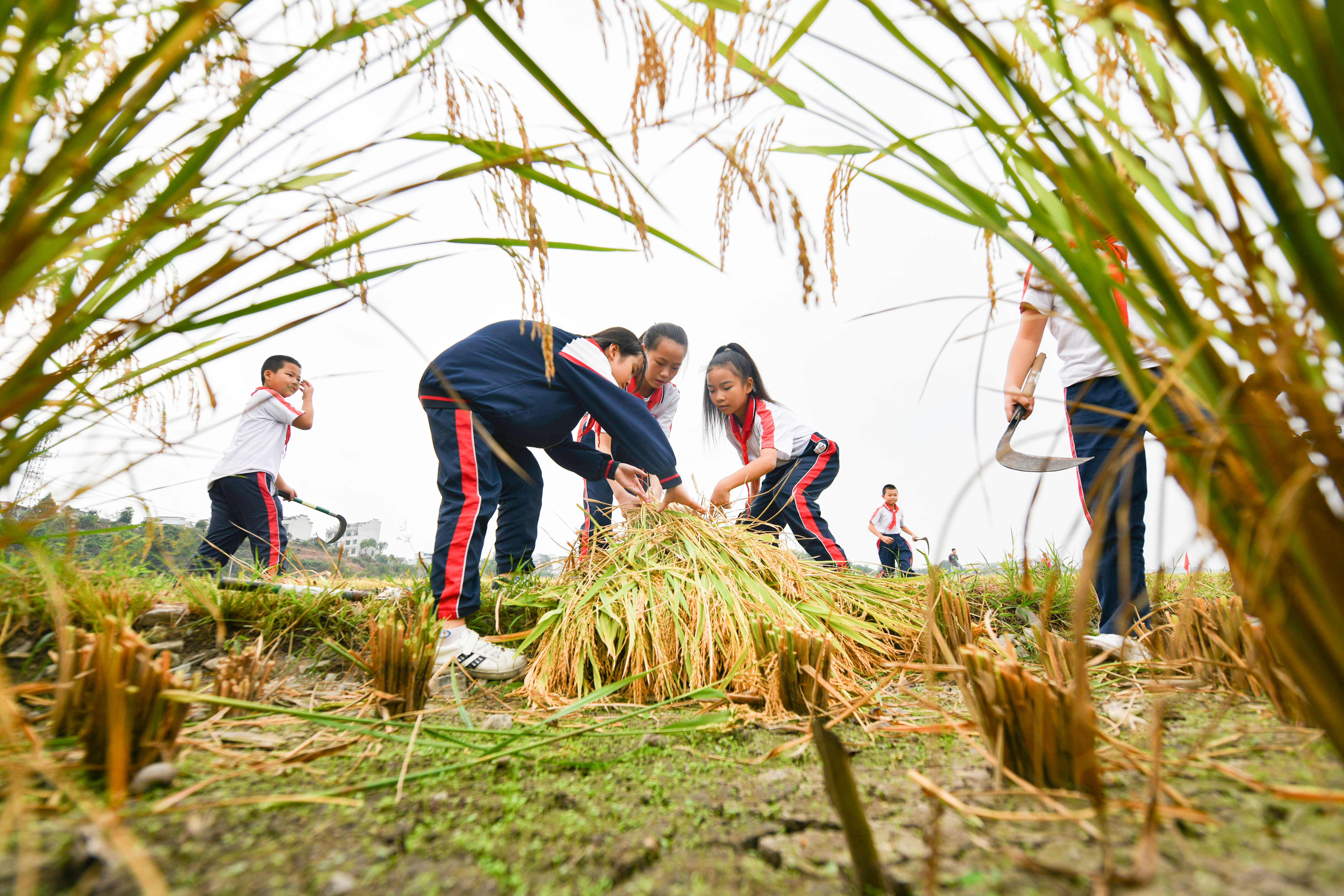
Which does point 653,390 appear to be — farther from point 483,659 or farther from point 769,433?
point 483,659

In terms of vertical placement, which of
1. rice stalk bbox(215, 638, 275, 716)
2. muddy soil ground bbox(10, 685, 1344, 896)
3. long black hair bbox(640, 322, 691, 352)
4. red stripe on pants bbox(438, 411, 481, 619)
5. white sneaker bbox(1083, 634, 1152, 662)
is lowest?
muddy soil ground bbox(10, 685, 1344, 896)

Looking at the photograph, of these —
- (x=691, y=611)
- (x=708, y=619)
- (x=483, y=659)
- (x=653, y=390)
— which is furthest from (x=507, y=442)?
(x=653, y=390)

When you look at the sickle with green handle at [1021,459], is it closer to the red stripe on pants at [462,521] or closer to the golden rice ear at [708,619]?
the golden rice ear at [708,619]

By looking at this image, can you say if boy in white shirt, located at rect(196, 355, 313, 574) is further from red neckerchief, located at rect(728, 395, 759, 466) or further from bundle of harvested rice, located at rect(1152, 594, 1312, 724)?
bundle of harvested rice, located at rect(1152, 594, 1312, 724)

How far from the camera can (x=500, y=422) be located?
277cm

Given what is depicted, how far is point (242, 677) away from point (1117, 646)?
2.40 m

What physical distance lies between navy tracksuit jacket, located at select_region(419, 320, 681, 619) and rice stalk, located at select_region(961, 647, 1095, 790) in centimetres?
198

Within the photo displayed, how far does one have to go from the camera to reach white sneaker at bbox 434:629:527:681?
2.08 meters

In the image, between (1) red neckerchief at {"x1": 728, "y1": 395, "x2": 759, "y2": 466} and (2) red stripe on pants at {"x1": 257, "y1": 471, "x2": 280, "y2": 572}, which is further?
(1) red neckerchief at {"x1": 728, "y1": 395, "x2": 759, "y2": 466}

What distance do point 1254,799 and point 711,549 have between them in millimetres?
1789

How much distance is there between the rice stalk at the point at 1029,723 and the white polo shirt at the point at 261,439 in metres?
4.92

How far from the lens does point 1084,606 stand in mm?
473

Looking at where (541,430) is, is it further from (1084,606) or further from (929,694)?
(1084,606)

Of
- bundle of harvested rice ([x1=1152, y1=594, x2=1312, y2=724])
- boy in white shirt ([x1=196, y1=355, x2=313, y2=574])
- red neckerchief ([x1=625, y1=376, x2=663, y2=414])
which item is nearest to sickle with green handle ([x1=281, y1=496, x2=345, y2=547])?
boy in white shirt ([x1=196, y1=355, x2=313, y2=574])
